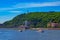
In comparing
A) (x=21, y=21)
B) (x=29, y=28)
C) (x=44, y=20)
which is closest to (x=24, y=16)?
(x=21, y=21)

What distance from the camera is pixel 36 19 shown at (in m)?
99.2

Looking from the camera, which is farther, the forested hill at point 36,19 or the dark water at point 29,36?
the forested hill at point 36,19

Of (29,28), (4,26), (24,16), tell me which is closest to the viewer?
(29,28)

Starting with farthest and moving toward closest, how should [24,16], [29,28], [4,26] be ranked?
[24,16] < [4,26] < [29,28]

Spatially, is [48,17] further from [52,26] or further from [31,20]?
[52,26]

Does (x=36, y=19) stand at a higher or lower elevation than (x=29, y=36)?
lower

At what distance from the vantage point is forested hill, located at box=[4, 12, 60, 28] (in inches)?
3785

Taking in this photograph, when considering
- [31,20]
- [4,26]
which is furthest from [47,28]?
[4,26]

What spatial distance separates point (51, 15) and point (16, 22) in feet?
48.0

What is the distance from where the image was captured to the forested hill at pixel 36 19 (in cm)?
9614

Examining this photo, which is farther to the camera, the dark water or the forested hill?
the forested hill

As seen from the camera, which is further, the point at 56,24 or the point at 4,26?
the point at 4,26

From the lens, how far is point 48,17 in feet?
338

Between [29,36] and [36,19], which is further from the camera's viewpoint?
[36,19]
